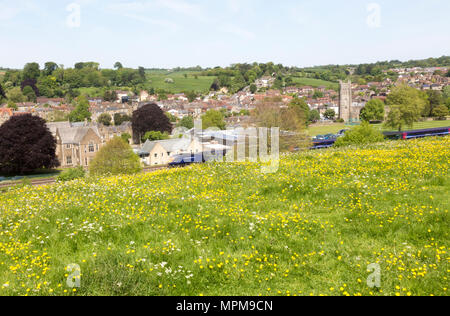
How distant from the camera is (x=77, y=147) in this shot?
8806 cm

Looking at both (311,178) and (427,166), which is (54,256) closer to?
(311,178)

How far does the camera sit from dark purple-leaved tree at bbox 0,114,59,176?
231 ft

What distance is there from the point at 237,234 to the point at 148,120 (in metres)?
116

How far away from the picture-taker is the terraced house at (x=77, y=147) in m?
87.3

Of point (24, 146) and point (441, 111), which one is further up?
point (441, 111)

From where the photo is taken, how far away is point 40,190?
14164mm

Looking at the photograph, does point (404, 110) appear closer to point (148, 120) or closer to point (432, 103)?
point (432, 103)

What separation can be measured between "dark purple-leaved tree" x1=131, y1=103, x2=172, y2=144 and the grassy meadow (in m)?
109

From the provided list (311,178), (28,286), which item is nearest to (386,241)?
(311,178)

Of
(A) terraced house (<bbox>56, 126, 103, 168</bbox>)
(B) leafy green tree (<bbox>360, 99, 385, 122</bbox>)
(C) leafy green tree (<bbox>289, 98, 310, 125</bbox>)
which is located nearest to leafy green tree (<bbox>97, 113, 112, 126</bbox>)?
(A) terraced house (<bbox>56, 126, 103, 168</bbox>)

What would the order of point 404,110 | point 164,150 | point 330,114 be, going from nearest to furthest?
point 164,150, point 404,110, point 330,114

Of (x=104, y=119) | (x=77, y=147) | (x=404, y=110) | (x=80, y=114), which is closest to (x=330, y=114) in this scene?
(x=404, y=110)

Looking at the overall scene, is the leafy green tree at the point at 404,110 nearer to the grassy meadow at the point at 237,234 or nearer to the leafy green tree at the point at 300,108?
the leafy green tree at the point at 300,108

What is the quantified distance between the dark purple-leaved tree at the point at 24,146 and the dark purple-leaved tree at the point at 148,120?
4749 centimetres
